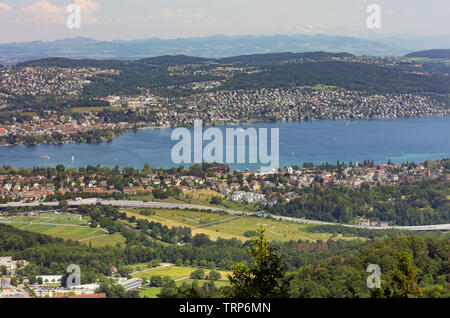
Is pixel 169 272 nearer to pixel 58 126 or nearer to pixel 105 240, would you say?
pixel 105 240

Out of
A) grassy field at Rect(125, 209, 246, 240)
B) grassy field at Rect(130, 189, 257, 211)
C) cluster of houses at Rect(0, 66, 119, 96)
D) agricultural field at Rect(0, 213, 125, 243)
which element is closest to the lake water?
grassy field at Rect(130, 189, 257, 211)

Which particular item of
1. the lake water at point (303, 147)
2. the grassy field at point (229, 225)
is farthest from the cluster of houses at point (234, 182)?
the lake water at point (303, 147)

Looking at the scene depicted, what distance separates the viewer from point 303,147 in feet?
101

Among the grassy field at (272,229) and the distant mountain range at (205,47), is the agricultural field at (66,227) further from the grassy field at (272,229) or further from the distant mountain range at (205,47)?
the distant mountain range at (205,47)

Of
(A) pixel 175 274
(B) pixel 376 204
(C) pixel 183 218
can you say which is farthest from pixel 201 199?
(A) pixel 175 274

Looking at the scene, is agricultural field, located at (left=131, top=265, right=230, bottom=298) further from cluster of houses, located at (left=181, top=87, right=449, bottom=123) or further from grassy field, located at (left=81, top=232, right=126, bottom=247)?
cluster of houses, located at (left=181, top=87, right=449, bottom=123)

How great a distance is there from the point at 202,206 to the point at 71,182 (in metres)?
5.63

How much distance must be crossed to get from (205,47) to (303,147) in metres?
76.9

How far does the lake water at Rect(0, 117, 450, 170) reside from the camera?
1076 inches

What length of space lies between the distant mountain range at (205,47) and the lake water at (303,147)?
32.7 m

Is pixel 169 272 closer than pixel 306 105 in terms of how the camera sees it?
Yes

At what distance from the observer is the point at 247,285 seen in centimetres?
481

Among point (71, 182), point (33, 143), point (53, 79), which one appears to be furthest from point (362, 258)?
point (53, 79)

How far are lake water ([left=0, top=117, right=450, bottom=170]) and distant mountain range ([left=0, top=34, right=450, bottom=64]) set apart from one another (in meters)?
32.7
